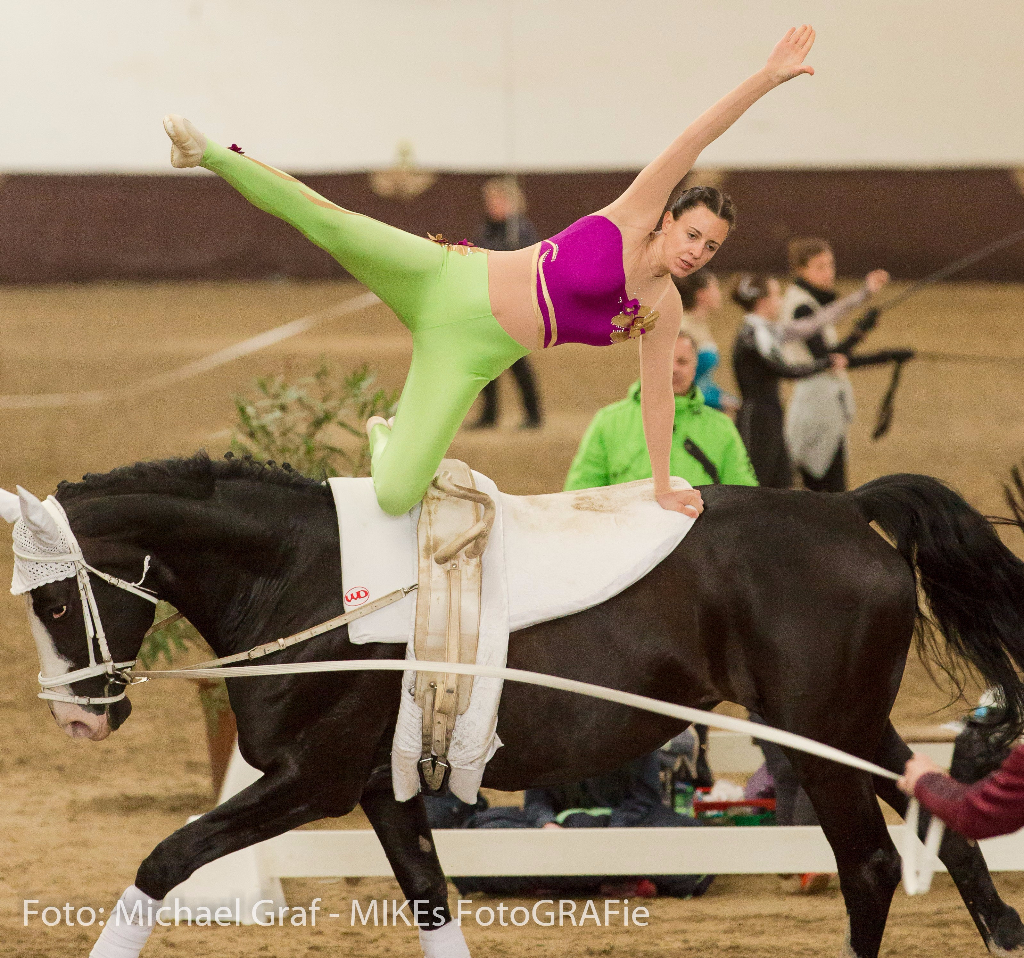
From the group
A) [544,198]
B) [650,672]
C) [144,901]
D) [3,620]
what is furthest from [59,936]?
[544,198]

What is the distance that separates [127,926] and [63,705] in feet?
1.70

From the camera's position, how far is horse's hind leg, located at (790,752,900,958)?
10.0ft

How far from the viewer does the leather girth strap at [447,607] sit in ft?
9.82

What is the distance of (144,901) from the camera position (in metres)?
2.94

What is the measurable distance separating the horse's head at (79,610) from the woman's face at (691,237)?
4.64 feet

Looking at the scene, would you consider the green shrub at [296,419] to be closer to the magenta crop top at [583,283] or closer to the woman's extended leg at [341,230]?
the woman's extended leg at [341,230]

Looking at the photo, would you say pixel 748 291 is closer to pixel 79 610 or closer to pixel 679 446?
pixel 679 446

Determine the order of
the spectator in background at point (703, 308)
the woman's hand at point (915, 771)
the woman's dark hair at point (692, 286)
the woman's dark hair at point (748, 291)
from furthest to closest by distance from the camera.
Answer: the woman's dark hair at point (748, 291) < the woman's dark hair at point (692, 286) < the spectator in background at point (703, 308) < the woman's hand at point (915, 771)

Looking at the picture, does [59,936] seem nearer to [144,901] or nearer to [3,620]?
[144,901]

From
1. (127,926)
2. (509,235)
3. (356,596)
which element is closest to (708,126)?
(356,596)

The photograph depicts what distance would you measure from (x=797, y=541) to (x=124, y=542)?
1.58 metres

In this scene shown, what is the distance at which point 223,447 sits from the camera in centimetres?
1006

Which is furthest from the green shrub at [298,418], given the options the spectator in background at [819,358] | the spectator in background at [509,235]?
the spectator in background at [509,235]

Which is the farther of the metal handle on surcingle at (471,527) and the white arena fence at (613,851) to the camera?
the white arena fence at (613,851)
